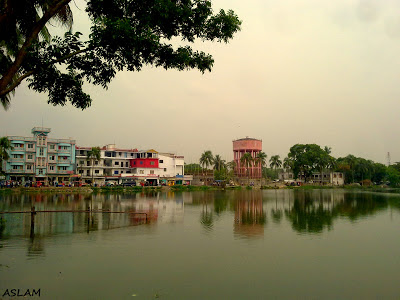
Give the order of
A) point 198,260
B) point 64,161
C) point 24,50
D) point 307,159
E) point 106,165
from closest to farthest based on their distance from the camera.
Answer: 1. point 24,50
2. point 198,260
3. point 64,161
4. point 106,165
5. point 307,159

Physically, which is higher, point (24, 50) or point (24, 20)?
point (24, 20)

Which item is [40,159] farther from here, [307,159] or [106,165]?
[307,159]

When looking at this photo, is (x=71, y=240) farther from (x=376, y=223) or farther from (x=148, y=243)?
(x=376, y=223)

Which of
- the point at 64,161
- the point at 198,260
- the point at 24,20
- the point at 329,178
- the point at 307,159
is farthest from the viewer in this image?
the point at 329,178

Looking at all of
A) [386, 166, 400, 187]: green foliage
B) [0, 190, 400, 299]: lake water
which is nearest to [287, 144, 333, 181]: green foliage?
[386, 166, 400, 187]: green foliage

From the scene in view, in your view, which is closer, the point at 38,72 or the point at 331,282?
the point at 38,72

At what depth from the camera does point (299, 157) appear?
11256 centimetres

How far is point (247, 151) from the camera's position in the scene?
111 m

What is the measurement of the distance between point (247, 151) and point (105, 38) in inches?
4050

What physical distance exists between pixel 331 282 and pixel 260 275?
2600 millimetres

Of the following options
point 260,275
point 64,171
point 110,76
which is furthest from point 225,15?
point 64,171

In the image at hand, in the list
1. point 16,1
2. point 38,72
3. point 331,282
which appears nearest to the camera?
point 16,1

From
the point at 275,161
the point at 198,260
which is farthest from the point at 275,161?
the point at 198,260

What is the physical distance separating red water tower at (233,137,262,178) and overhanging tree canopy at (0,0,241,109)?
9677 centimetres
